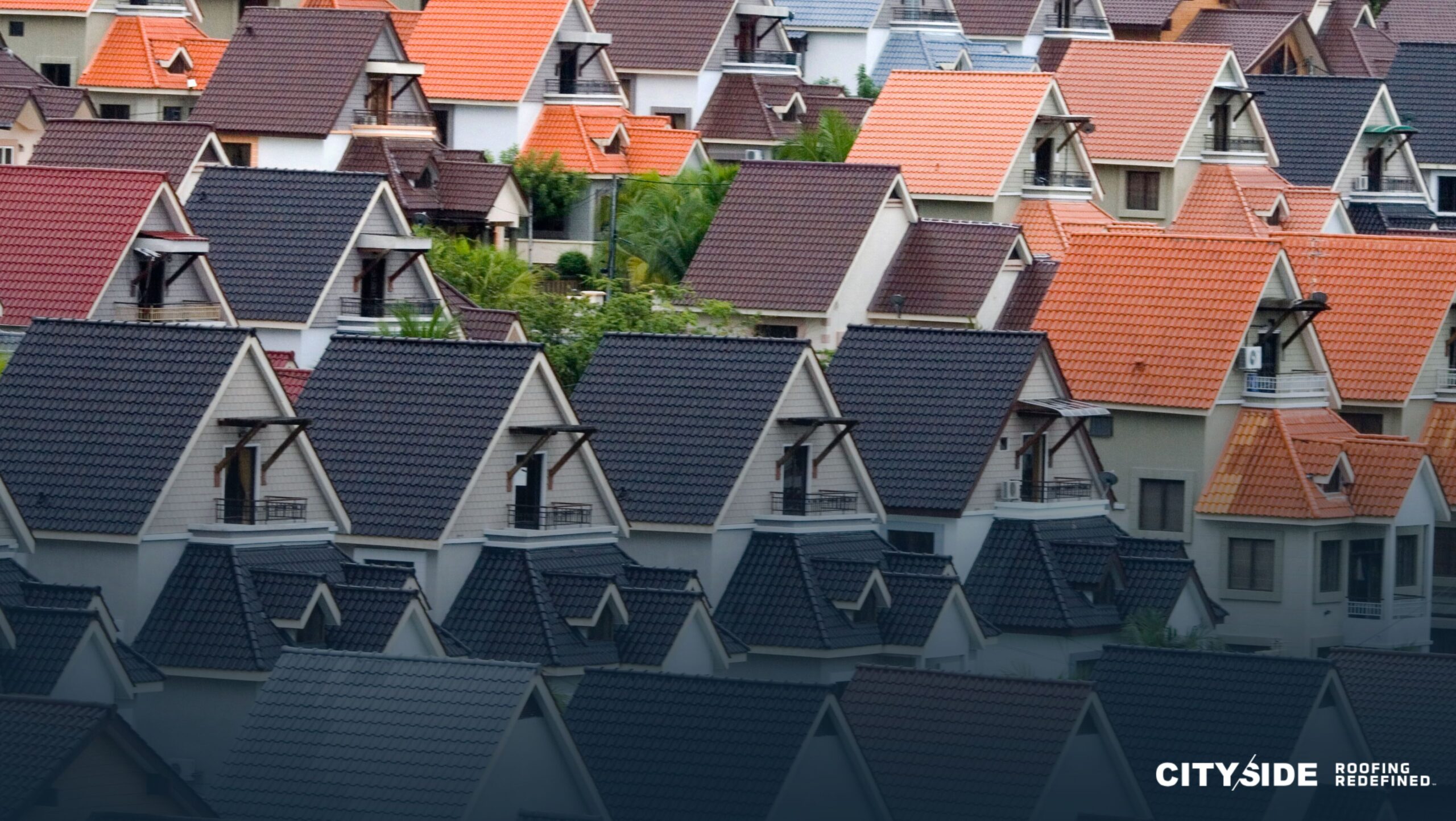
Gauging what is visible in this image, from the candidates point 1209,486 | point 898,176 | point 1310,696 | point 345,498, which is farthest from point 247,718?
point 898,176

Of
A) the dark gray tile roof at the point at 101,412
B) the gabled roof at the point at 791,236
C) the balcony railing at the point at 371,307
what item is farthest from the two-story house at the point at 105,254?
the gabled roof at the point at 791,236

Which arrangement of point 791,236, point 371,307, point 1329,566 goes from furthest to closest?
1. point 791,236
2. point 1329,566
3. point 371,307

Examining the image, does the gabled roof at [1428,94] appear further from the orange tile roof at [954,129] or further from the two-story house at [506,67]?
the two-story house at [506,67]

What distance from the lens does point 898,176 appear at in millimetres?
Answer: 72000

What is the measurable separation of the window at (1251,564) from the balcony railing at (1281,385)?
298 cm

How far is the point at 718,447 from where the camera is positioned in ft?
183

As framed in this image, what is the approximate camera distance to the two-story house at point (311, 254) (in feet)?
207

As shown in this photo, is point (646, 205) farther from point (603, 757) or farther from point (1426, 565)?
point (603, 757)

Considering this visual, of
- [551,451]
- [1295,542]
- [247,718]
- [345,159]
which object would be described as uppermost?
[345,159]

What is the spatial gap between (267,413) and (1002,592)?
47.2 ft

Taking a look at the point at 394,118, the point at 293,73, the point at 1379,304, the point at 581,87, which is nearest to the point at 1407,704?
the point at 1379,304

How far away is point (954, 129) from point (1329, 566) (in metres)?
18.4

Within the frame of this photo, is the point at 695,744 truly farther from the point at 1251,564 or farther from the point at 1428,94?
the point at 1428,94

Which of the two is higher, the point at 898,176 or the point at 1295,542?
the point at 898,176
